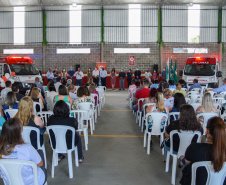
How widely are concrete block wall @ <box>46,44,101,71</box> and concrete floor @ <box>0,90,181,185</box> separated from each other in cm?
1442

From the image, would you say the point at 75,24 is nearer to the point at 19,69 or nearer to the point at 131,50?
the point at 131,50

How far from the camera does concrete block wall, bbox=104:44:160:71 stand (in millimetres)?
20875

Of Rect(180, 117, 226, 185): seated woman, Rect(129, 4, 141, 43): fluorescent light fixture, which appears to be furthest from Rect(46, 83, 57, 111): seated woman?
Rect(129, 4, 141, 43): fluorescent light fixture

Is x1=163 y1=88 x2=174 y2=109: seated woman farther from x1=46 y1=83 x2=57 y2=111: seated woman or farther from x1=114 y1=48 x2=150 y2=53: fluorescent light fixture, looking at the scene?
x1=114 y1=48 x2=150 y2=53: fluorescent light fixture

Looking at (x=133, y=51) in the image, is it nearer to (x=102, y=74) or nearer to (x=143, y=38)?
(x=143, y=38)

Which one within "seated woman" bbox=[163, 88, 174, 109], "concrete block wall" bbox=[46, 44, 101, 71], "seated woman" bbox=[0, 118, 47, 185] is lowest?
"seated woman" bbox=[0, 118, 47, 185]

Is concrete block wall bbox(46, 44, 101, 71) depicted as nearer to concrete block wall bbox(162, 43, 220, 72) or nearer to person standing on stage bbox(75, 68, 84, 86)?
person standing on stage bbox(75, 68, 84, 86)

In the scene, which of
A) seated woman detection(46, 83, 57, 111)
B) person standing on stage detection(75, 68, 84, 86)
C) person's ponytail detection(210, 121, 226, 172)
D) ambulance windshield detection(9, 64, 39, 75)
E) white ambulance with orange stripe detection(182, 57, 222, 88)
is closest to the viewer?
person's ponytail detection(210, 121, 226, 172)

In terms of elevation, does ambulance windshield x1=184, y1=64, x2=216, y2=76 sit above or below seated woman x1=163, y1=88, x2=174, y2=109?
above

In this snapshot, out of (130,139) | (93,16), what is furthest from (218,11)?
(130,139)

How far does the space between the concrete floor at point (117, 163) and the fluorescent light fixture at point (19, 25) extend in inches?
650

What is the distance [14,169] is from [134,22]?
1941cm

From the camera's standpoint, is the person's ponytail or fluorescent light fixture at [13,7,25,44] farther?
fluorescent light fixture at [13,7,25,44]

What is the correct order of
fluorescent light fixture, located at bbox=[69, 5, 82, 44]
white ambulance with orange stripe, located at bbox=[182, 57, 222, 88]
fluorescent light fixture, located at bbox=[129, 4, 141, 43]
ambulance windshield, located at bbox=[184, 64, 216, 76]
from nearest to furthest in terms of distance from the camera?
white ambulance with orange stripe, located at bbox=[182, 57, 222, 88] < ambulance windshield, located at bbox=[184, 64, 216, 76] < fluorescent light fixture, located at bbox=[129, 4, 141, 43] < fluorescent light fixture, located at bbox=[69, 5, 82, 44]
